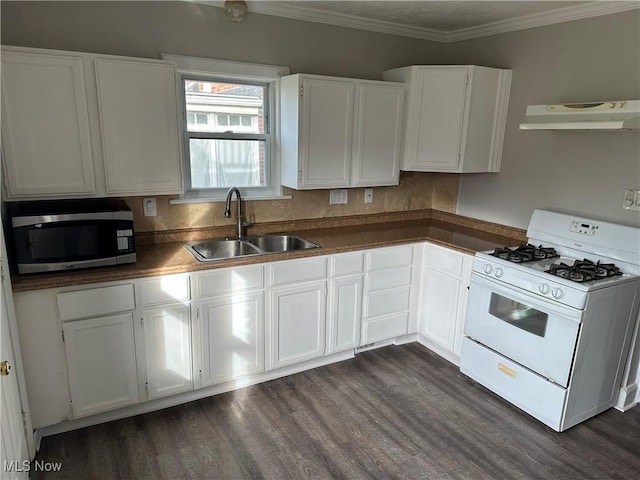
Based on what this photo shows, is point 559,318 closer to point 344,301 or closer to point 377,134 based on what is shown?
point 344,301

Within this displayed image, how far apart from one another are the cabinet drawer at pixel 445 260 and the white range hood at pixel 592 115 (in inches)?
37.8

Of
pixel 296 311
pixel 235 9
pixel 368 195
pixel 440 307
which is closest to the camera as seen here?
pixel 235 9

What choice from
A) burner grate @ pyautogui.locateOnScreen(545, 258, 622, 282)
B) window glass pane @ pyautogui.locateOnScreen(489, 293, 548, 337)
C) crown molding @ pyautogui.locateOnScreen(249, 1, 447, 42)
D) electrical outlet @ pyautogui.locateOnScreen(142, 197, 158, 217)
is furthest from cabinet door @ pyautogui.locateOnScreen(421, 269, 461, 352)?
electrical outlet @ pyautogui.locateOnScreen(142, 197, 158, 217)

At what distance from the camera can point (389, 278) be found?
318 cm

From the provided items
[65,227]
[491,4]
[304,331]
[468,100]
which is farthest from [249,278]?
[491,4]

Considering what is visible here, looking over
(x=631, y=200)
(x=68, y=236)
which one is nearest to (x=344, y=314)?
(x=68, y=236)

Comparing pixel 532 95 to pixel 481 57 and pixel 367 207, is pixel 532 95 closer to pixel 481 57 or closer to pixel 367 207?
pixel 481 57

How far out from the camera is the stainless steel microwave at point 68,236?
209cm

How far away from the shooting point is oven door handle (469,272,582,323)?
7.54 feet

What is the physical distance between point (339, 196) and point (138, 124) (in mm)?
1631

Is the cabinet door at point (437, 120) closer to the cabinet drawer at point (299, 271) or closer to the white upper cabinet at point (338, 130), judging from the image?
the white upper cabinet at point (338, 130)

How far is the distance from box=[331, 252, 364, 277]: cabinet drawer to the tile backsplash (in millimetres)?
617

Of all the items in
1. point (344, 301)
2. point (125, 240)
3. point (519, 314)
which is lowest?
point (344, 301)

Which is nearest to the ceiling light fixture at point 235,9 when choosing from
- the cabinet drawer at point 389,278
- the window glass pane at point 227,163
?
the window glass pane at point 227,163
